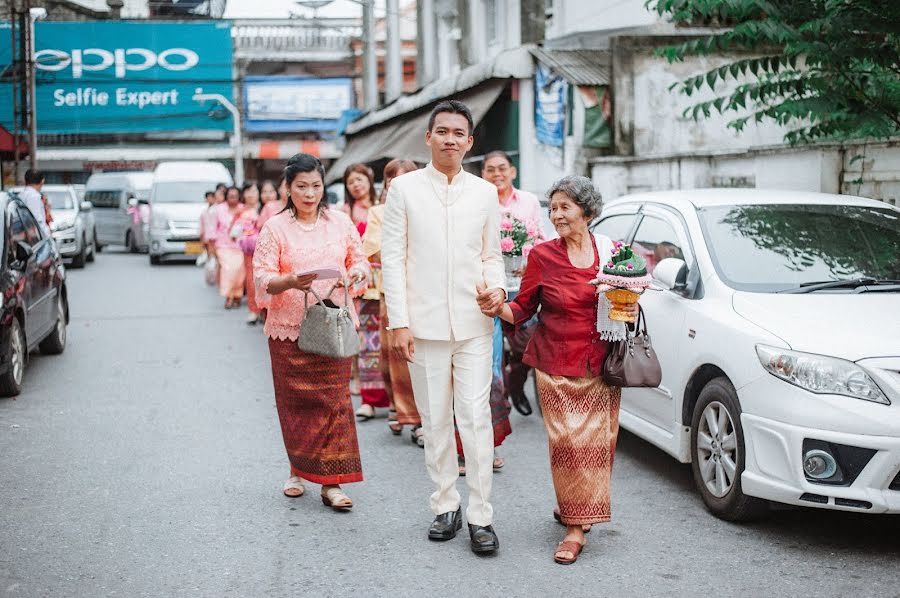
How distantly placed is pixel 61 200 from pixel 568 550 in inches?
872

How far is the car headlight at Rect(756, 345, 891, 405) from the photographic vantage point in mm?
4797

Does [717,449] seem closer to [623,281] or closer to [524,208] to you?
[623,281]

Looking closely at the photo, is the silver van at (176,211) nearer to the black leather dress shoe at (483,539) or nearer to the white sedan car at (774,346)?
the white sedan car at (774,346)

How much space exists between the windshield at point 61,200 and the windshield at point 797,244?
20.8 meters

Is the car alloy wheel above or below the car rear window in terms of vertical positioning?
below

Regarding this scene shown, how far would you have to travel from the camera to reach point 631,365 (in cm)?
488

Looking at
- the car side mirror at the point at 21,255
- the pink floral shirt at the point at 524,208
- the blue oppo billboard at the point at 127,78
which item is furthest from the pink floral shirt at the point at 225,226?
the blue oppo billboard at the point at 127,78

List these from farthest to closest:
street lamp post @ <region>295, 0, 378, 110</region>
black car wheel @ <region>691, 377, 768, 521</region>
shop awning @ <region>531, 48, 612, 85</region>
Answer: street lamp post @ <region>295, 0, 378, 110</region> < shop awning @ <region>531, 48, 612, 85</region> < black car wheel @ <region>691, 377, 768, 521</region>

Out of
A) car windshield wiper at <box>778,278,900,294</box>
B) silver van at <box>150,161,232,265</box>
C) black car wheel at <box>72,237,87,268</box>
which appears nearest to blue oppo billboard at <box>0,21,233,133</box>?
silver van at <box>150,161,232,265</box>

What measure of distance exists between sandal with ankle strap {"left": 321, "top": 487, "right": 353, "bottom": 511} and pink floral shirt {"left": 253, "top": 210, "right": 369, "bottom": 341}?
2.76 feet

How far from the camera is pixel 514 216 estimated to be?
7.23 meters

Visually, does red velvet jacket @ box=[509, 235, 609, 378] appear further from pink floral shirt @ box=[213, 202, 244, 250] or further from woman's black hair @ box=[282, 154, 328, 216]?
pink floral shirt @ box=[213, 202, 244, 250]

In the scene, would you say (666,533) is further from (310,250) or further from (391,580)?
(310,250)

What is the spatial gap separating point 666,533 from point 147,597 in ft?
7.90
